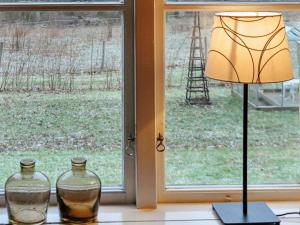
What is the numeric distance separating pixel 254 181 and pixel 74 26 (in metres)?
0.92

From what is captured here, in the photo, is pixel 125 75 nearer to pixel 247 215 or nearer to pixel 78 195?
pixel 78 195

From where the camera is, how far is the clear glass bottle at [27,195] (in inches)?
89.4

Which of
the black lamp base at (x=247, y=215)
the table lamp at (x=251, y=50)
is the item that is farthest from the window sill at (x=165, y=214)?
the table lamp at (x=251, y=50)

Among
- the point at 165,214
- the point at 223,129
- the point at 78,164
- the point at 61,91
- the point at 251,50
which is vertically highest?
the point at 251,50

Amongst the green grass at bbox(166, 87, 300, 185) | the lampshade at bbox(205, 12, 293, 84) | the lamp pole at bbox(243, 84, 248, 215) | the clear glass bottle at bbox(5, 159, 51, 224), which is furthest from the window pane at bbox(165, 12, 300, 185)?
the clear glass bottle at bbox(5, 159, 51, 224)

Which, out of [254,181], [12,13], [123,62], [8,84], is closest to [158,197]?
[254,181]

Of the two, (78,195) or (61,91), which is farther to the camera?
(61,91)

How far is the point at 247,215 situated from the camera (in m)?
2.29

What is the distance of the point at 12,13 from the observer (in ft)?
7.73

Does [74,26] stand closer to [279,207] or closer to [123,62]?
[123,62]

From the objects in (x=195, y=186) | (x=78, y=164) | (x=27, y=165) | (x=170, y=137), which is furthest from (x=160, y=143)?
(x=27, y=165)

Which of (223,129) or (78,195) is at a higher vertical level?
(223,129)

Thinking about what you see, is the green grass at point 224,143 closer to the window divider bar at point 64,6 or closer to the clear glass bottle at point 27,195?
the window divider bar at point 64,6

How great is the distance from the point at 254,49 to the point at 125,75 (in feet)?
1.79
